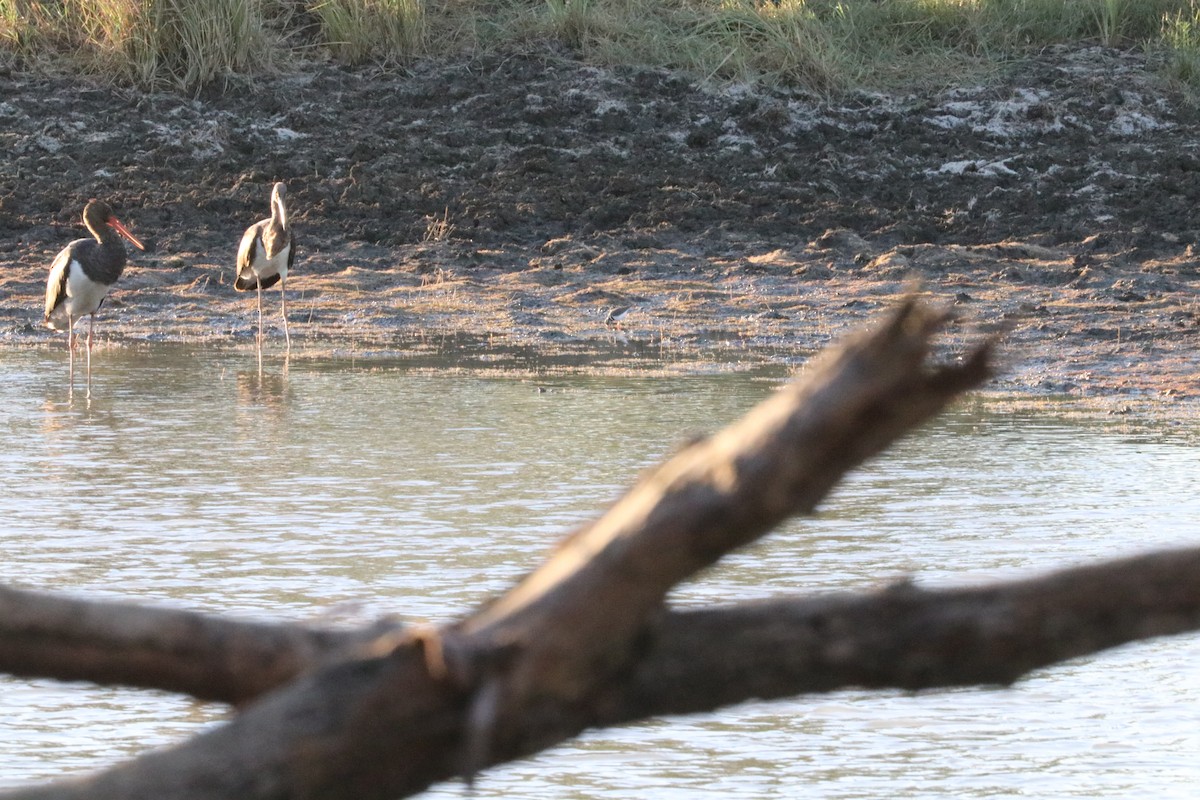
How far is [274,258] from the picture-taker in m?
12.2

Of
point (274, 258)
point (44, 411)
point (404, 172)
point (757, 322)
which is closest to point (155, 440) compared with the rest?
point (44, 411)

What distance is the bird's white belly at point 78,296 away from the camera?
11375 mm

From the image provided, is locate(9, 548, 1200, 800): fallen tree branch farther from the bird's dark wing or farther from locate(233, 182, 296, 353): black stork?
locate(233, 182, 296, 353): black stork

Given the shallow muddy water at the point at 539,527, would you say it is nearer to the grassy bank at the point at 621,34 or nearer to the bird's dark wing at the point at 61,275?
the bird's dark wing at the point at 61,275

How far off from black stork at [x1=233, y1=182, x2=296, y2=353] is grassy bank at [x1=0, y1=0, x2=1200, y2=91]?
3.92 m

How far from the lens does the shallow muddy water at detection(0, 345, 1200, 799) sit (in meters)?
4.43

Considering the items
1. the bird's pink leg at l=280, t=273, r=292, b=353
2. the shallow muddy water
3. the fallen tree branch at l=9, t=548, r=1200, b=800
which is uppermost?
the fallen tree branch at l=9, t=548, r=1200, b=800

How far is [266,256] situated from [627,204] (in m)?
3.16

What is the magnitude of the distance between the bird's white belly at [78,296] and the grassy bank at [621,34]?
16.0 ft

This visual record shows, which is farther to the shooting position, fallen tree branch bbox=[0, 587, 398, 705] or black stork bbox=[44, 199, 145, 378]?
black stork bbox=[44, 199, 145, 378]

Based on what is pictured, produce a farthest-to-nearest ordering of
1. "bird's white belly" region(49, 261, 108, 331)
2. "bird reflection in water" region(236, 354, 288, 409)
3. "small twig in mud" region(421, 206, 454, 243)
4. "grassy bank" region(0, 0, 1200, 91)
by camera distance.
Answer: "grassy bank" region(0, 0, 1200, 91) < "small twig in mud" region(421, 206, 454, 243) < "bird's white belly" region(49, 261, 108, 331) < "bird reflection in water" region(236, 354, 288, 409)

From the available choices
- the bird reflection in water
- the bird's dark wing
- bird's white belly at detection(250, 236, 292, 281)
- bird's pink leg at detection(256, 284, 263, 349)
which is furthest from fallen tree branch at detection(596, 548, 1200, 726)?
bird's white belly at detection(250, 236, 292, 281)

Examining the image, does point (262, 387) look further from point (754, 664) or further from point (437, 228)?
point (754, 664)

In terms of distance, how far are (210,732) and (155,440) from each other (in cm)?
719
